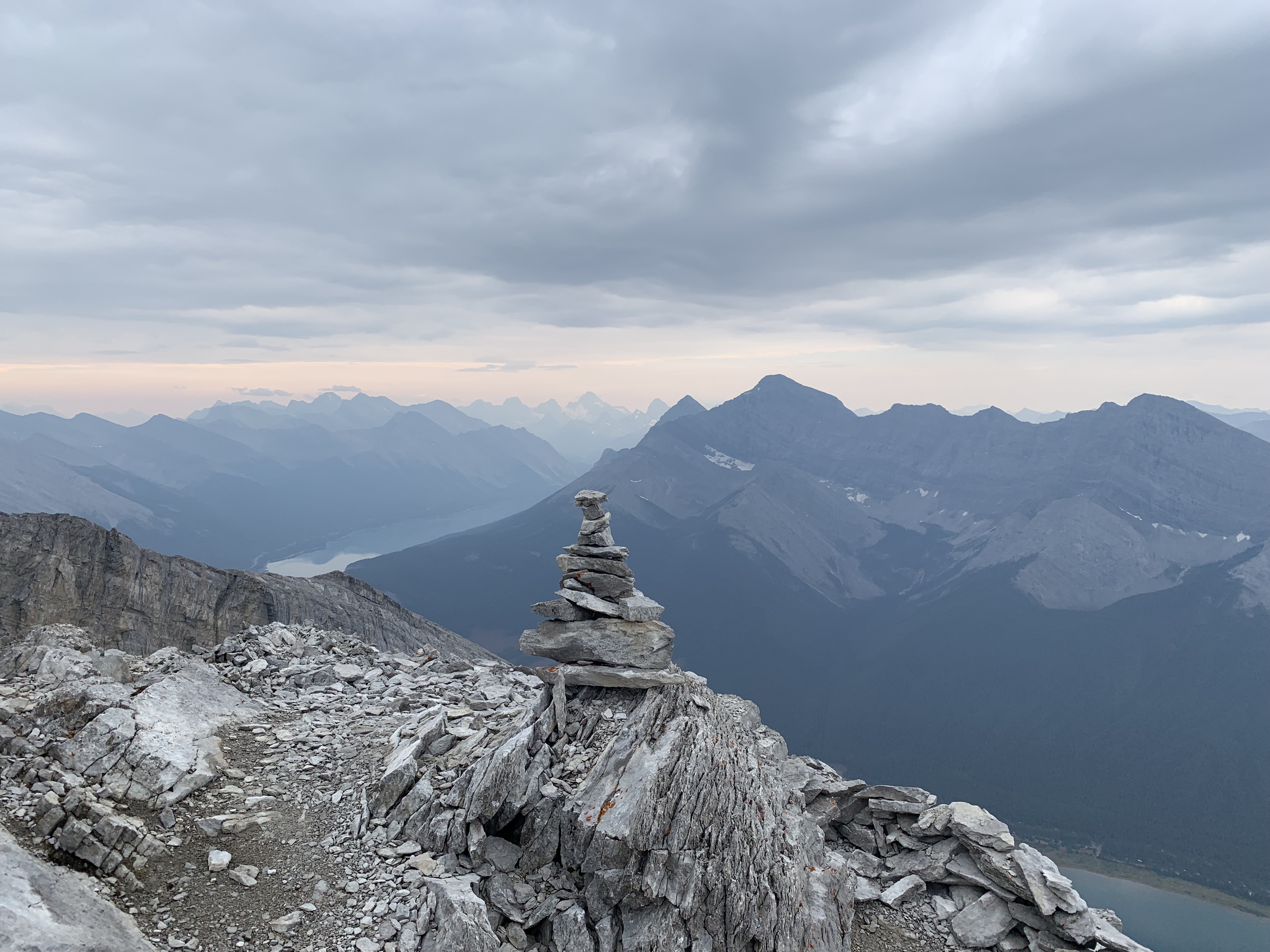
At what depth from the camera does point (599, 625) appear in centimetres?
2997

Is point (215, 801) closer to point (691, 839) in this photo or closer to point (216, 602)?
point (691, 839)

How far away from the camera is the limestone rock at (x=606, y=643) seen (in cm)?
2934

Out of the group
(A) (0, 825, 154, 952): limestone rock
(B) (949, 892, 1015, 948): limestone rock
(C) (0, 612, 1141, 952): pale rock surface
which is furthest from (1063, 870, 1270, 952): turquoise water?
(A) (0, 825, 154, 952): limestone rock

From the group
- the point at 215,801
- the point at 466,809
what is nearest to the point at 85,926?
the point at 215,801

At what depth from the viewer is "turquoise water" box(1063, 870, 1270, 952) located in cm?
10300

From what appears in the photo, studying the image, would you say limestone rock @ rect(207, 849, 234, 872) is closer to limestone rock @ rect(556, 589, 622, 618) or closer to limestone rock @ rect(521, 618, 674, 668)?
limestone rock @ rect(521, 618, 674, 668)

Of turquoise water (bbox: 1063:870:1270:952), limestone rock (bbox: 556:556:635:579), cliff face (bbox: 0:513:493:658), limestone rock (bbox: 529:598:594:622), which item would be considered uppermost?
limestone rock (bbox: 556:556:635:579)

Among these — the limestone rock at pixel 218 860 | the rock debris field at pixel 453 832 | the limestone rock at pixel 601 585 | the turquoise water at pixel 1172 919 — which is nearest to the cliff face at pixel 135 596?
the rock debris field at pixel 453 832

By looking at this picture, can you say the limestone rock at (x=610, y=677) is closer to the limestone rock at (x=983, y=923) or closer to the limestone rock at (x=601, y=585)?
the limestone rock at (x=601, y=585)

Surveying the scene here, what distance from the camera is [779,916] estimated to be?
25531mm

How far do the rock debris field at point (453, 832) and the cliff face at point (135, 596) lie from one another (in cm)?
2639

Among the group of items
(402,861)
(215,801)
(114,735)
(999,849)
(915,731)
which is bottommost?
(915,731)

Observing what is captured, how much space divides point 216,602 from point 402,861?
5345 cm

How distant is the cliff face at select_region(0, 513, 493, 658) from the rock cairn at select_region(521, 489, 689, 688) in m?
32.0
